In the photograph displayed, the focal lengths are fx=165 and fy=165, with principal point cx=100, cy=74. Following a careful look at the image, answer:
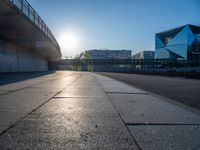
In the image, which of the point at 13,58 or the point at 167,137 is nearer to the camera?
the point at 167,137

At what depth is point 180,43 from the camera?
11444cm

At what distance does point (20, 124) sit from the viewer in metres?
3.56

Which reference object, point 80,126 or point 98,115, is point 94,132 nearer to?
point 80,126

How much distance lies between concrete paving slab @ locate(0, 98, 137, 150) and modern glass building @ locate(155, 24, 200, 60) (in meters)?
121

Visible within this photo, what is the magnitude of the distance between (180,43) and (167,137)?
126m

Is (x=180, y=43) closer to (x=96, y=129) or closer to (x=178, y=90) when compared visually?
(x=178, y=90)

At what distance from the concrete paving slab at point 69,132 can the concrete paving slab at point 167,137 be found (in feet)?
0.75

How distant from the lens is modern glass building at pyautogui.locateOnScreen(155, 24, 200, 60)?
109 m

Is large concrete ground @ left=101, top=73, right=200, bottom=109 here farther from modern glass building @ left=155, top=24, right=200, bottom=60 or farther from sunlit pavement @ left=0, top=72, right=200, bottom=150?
modern glass building @ left=155, top=24, right=200, bottom=60

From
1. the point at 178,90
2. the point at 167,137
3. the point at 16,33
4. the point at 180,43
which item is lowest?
the point at 178,90

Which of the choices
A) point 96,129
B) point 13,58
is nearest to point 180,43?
point 13,58

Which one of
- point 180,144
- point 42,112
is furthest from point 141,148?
point 42,112

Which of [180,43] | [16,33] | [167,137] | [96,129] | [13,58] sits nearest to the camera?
[167,137]

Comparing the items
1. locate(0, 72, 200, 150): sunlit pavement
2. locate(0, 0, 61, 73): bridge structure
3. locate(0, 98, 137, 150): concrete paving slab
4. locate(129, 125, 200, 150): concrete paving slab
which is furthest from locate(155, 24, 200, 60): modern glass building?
locate(0, 98, 137, 150): concrete paving slab
